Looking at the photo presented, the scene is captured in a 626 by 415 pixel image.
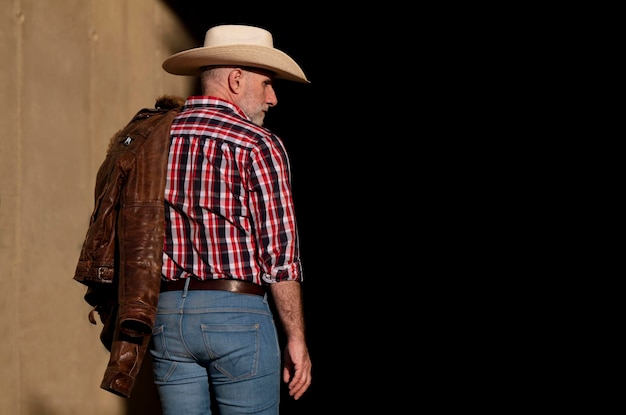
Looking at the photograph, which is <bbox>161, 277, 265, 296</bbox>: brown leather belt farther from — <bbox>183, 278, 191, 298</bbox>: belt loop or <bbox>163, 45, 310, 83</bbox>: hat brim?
<bbox>163, 45, 310, 83</bbox>: hat brim

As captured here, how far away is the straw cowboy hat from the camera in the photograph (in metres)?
2.79

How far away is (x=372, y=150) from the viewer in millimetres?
5844

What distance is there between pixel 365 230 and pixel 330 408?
1.11m

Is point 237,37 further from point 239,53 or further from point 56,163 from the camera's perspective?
point 56,163

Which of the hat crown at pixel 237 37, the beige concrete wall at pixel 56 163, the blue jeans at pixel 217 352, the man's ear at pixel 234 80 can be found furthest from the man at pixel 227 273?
the beige concrete wall at pixel 56 163

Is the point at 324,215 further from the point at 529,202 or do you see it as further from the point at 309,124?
the point at 529,202

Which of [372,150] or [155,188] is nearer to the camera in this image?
[155,188]

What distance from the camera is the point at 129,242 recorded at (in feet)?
8.50

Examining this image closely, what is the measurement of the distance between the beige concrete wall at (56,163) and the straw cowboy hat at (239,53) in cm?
125

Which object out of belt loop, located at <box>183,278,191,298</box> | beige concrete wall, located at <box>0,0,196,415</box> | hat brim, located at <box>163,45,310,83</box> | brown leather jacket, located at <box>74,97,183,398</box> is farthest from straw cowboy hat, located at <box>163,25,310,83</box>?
beige concrete wall, located at <box>0,0,196,415</box>

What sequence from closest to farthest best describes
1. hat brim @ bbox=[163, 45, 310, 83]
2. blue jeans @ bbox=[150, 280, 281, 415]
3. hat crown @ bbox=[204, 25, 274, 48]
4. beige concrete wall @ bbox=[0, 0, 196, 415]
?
blue jeans @ bbox=[150, 280, 281, 415]
hat brim @ bbox=[163, 45, 310, 83]
hat crown @ bbox=[204, 25, 274, 48]
beige concrete wall @ bbox=[0, 0, 196, 415]

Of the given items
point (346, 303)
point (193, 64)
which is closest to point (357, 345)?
point (346, 303)

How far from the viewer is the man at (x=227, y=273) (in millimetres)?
2527

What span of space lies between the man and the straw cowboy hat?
23cm
